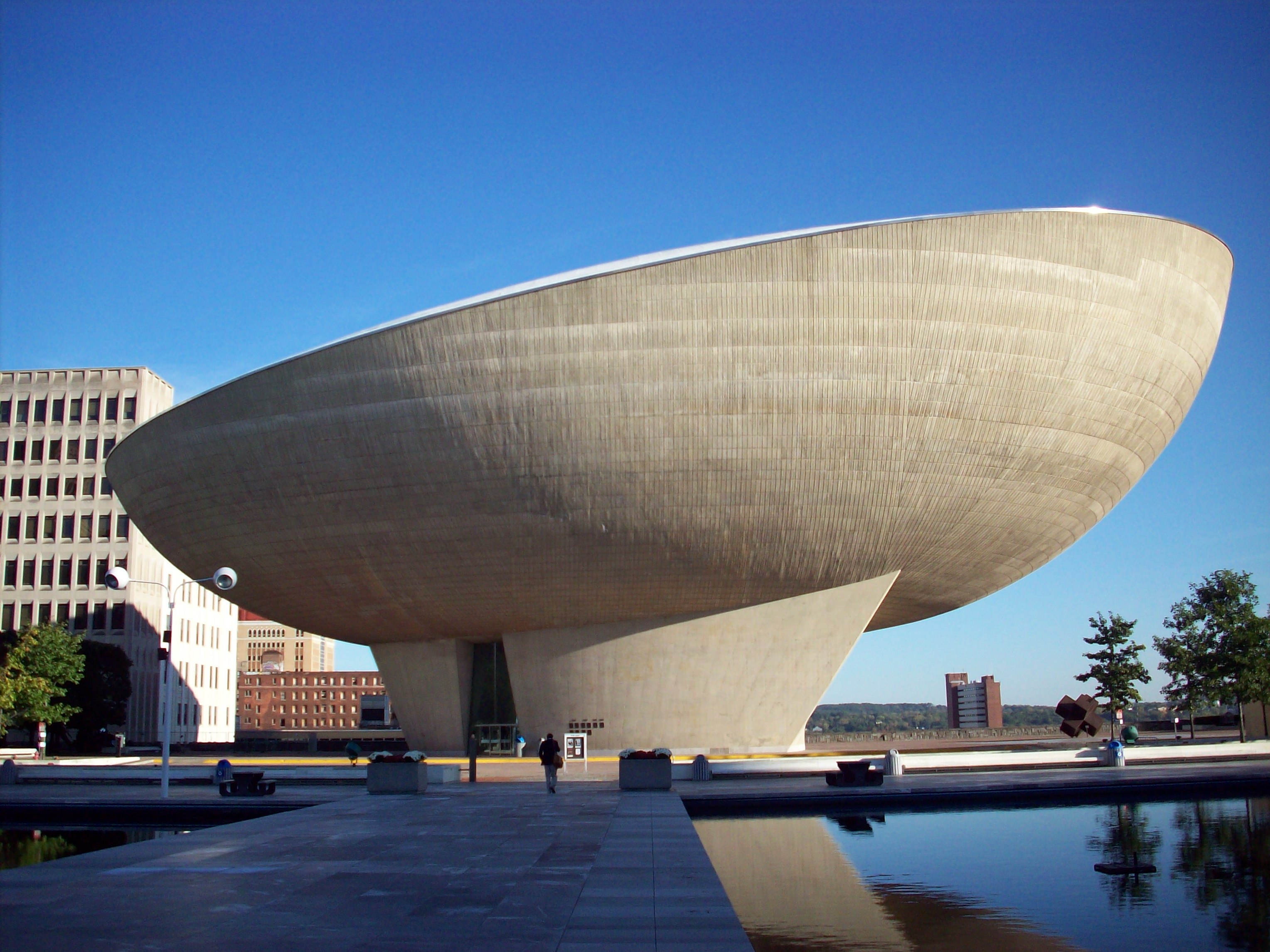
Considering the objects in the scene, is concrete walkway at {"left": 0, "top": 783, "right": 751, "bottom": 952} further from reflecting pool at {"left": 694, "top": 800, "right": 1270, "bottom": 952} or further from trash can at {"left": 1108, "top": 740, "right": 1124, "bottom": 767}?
trash can at {"left": 1108, "top": 740, "right": 1124, "bottom": 767}

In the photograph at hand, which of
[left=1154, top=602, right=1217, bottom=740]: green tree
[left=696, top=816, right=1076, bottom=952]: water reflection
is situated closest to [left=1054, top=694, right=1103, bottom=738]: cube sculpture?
[left=1154, top=602, right=1217, bottom=740]: green tree

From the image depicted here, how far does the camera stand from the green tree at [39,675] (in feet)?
144

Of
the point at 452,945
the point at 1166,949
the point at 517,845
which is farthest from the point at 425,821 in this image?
the point at 1166,949

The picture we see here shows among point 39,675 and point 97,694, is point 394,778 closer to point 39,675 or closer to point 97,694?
point 39,675

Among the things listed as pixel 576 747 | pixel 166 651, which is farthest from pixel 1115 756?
pixel 166 651

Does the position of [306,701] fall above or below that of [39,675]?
below

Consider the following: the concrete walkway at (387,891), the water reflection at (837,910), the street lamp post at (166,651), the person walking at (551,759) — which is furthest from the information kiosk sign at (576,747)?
the water reflection at (837,910)

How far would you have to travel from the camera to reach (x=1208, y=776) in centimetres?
2095

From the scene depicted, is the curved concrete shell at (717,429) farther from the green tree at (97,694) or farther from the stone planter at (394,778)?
the green tree at (97,694)

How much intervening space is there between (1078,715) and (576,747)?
22.1 m

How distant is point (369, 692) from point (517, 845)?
145 metres

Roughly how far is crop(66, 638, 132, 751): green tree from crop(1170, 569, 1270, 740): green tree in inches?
2002

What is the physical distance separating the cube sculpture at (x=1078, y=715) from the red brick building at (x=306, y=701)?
122 metres

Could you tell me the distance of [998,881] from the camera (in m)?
10.9
